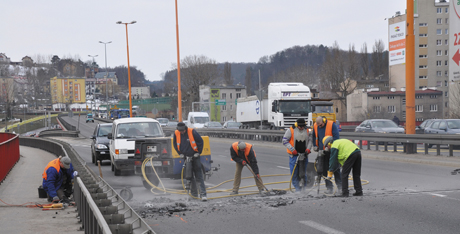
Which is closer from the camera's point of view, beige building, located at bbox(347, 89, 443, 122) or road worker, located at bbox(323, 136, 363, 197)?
road worker, located at bbox(323, 136, 363, 197)

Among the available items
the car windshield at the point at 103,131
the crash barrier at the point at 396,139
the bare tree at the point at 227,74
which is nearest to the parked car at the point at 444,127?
the crash barrier at the point at 396,139

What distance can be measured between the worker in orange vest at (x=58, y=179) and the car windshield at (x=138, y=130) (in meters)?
5.62

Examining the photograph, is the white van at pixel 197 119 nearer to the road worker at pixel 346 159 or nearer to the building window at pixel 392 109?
the road worker at pixel 346 159

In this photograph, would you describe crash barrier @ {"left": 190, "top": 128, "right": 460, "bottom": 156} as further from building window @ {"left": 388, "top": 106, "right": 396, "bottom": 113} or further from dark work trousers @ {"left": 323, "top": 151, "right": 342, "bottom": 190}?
building window @ {"left": 388, "top": 106, "right": 396, "bottom": 113}

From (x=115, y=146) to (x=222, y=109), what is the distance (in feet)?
323

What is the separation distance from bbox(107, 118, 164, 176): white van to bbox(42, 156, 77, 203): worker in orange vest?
183 inches

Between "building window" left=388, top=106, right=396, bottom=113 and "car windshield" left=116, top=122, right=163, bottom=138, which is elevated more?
"car windshield" left=116, top=122, right=163, bottom=138

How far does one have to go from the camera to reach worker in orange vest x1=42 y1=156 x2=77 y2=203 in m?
10.9

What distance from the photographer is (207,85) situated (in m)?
105

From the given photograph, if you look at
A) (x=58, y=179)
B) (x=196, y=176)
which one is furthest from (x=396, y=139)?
(x=58, y=179)

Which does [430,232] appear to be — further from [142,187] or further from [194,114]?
[194,114]

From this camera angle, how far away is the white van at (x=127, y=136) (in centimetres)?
1625

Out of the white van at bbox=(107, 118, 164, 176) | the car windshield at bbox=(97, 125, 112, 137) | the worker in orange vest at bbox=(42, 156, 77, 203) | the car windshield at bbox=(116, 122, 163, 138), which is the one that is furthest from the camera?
the car windshield at bbox=(97, 125, 112, 137)

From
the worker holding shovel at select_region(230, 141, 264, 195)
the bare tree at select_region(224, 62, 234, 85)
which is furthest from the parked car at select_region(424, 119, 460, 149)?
the bare tree at select_region(224, 62, 234, 85)
